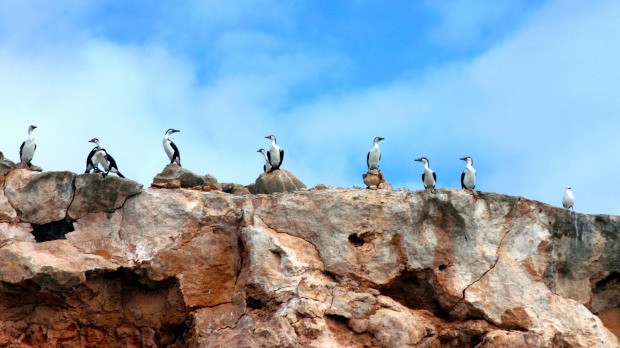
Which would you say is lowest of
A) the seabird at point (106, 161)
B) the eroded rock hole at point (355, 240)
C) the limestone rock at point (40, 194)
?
the eroded rock hole at point (355, 240)

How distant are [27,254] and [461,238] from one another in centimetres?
875

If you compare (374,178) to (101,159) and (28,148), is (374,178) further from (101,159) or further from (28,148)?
(28,148)

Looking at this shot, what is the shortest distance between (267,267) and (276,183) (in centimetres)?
357

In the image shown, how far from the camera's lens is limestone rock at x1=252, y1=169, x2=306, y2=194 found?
82.9ft

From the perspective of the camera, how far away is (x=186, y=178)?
79.9ft

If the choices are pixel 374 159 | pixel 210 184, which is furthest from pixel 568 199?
pixel 210 184

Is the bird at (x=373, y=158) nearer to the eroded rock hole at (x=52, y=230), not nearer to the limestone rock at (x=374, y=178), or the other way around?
the limestone rock at (x=374, y=178)

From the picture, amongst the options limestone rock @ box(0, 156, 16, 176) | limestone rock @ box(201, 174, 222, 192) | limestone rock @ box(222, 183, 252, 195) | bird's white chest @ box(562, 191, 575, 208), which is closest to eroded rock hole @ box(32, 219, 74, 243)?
limestone rock @ box(0, 156, 16, 176)

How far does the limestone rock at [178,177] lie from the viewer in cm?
2395

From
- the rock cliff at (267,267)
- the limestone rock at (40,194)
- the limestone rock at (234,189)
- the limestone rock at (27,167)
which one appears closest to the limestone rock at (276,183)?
the limestone rock at (234,189)

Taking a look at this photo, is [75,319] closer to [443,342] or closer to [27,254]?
[27,254]

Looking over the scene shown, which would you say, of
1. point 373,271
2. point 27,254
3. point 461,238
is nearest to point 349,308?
point 373,271

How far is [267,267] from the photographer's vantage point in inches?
874

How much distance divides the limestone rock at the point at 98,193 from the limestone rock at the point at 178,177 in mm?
895
